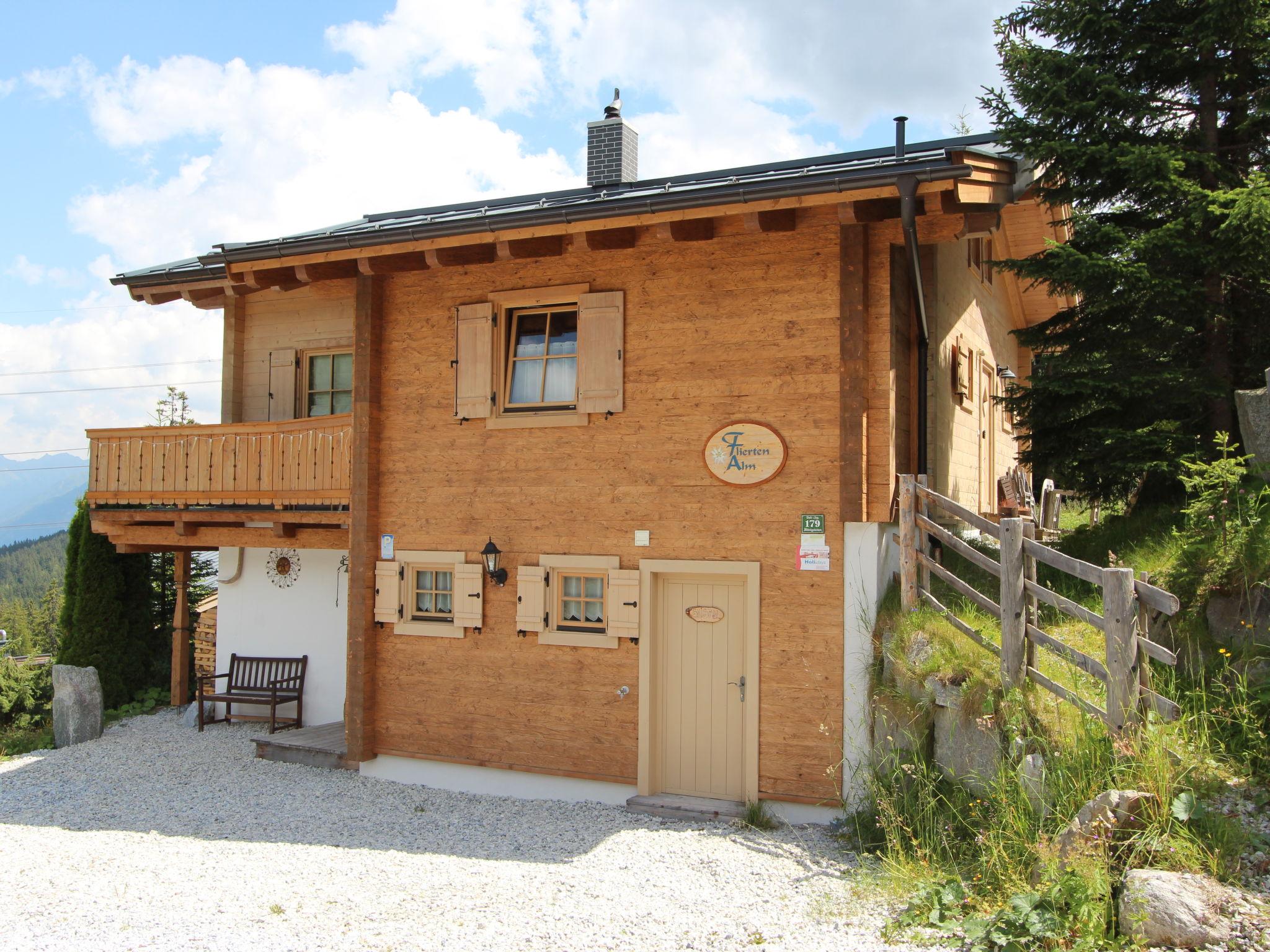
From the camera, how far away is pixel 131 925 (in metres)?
6.24

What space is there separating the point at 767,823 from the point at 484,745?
3150 mm

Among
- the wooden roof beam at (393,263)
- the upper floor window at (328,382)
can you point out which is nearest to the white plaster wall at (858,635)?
the wooden roof beam at (393,263)

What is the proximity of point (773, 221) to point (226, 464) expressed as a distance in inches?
285

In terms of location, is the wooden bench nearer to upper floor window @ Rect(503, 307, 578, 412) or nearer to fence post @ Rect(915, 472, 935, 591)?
upper floor window @ Rect(503, 307, 578, 412)

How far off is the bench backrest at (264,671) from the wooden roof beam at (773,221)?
8.58m

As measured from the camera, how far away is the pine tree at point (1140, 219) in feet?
28.4

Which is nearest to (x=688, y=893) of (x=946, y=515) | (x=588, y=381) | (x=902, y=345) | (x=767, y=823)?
(x=767, y=823)

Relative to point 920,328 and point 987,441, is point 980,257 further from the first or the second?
point 920,328

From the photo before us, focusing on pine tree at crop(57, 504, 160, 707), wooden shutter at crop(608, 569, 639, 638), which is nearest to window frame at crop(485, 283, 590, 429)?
wooden shutter at crop(608, 569, 639, 638)

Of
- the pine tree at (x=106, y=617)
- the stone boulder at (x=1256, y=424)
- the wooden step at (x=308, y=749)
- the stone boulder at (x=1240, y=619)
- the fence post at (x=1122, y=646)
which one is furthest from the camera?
the pine tree at (x=106, y=617)

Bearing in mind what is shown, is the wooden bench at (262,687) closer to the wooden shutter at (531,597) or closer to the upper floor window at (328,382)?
Answer: the upper floor window at (328,382)

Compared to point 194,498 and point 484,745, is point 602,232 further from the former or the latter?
point 194,498

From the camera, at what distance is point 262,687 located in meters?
13.2

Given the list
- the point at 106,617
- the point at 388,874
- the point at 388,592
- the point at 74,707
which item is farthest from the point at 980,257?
the point at 106,617
